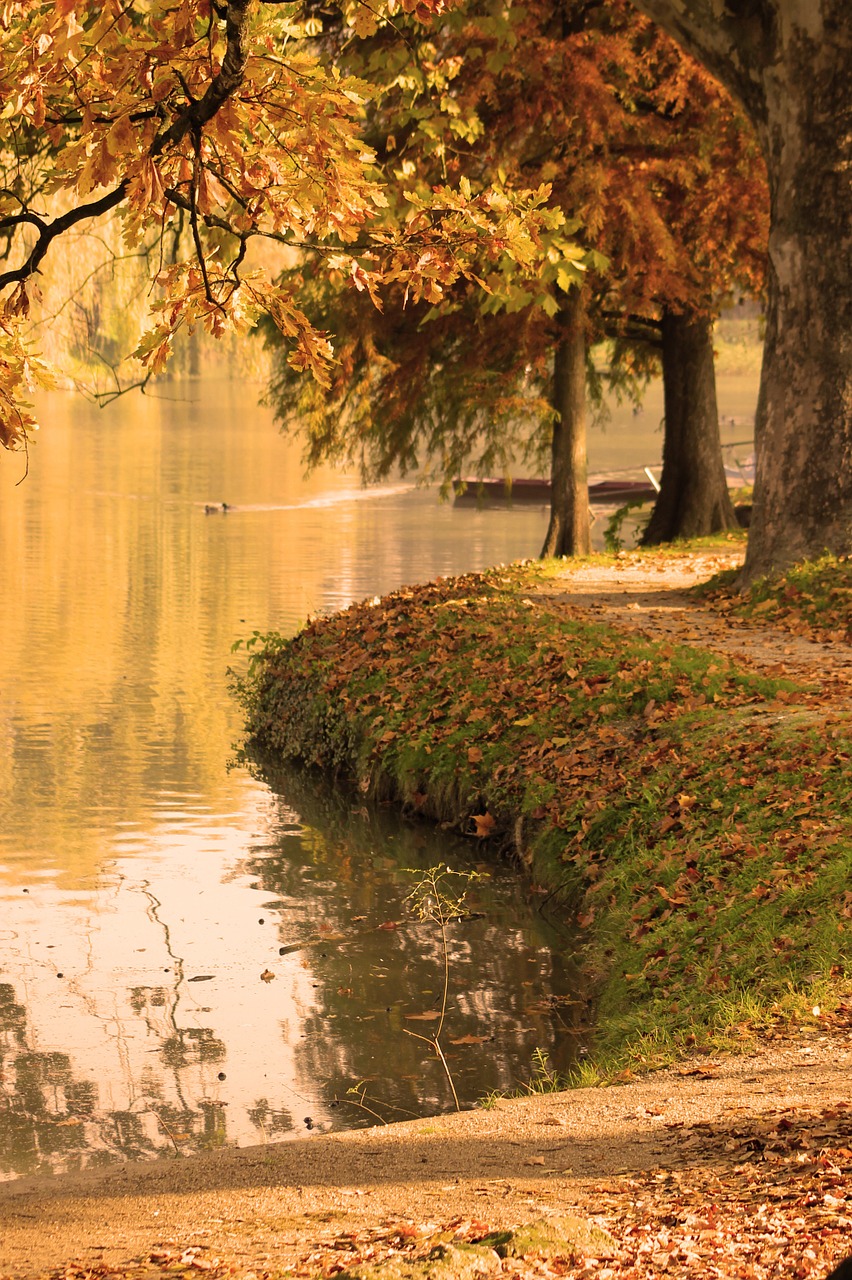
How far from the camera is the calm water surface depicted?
827 centimetres

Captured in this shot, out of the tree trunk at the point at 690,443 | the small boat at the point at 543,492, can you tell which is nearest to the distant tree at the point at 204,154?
the tree trunk at the point at 690,443

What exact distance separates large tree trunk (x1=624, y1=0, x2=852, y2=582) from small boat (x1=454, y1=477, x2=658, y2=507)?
25.0 meters

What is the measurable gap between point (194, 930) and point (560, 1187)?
634cm

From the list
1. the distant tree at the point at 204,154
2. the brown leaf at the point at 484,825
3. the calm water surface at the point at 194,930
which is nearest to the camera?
the distant tree at the point at 204,154

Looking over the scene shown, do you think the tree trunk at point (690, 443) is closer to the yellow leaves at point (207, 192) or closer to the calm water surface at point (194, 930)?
the calm water surface at point (194, 930)

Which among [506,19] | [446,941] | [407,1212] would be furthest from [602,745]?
[506,19]

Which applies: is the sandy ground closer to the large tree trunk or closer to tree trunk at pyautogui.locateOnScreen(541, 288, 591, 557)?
the large tree trunk

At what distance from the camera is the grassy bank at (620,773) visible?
8312mm

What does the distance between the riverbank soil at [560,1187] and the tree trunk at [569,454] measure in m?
13.0

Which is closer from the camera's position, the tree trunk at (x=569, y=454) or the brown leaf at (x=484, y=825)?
the brown leaf at (x=484, y=825)

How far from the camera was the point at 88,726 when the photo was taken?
56.3ft

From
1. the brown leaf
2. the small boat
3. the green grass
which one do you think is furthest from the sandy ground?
the small boat

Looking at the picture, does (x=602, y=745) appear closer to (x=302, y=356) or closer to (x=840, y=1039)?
(x=840, y=1039)

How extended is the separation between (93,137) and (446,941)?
681 cm
